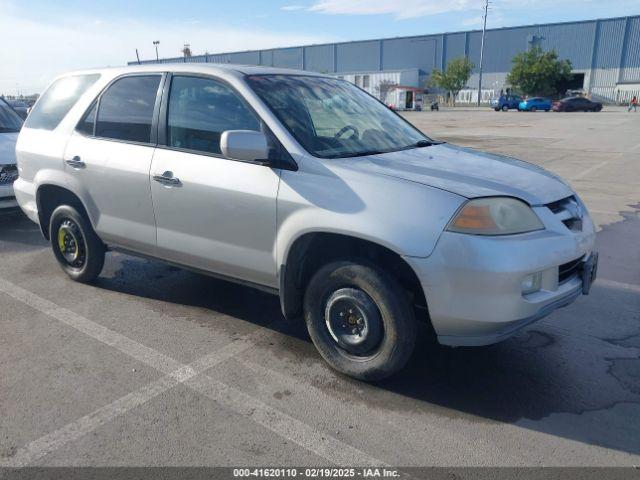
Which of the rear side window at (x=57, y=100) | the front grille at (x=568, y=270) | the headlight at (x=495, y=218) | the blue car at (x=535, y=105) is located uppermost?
the rear side window at (x=57, y=100)

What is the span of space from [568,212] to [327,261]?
4.88 feet

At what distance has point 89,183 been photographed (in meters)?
4.44

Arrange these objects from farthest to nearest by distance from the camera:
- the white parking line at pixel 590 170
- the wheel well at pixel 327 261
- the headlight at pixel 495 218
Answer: the white parking line at pixel 590 170, the wheel well at pixel 327 261, the headlight at pixel 495 218

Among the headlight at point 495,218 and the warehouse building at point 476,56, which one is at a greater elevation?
the warehouse building at point 476,56

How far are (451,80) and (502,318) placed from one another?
7141 centimetres

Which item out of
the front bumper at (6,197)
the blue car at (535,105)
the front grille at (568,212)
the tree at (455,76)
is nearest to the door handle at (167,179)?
the front grille at (568,212)

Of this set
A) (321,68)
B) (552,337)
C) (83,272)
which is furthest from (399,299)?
(321,68)

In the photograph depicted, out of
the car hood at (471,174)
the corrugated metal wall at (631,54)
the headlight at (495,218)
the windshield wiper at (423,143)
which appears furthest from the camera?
the corrugated metal wall at (631,54)

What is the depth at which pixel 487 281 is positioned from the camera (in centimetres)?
276

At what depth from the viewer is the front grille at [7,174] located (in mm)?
7160

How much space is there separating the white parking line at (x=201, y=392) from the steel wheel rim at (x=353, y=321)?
60cm

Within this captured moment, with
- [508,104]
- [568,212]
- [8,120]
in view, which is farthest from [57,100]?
[508,104]

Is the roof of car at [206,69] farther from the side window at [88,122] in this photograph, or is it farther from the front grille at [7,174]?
the front grille at [7,174]

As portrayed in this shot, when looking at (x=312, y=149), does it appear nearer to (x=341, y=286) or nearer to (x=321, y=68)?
(x=341, y=286)
